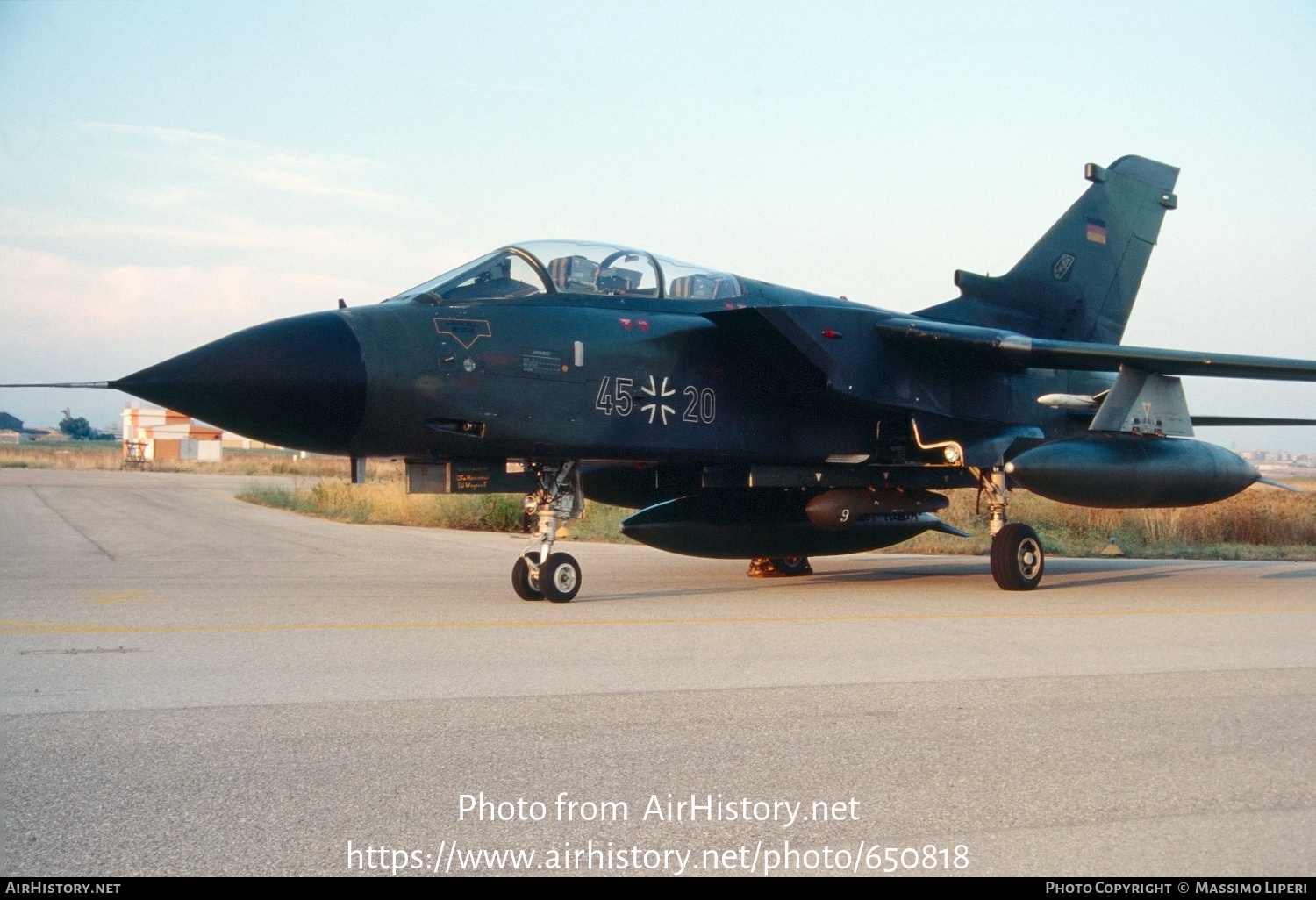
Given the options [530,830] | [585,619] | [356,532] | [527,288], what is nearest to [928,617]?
[585,619]

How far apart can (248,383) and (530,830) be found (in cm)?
563

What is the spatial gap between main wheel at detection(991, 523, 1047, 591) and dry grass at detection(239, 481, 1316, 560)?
675 centimetres

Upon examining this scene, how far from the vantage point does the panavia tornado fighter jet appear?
366 inches

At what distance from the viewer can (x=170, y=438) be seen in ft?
327

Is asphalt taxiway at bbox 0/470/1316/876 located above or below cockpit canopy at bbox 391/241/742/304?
below

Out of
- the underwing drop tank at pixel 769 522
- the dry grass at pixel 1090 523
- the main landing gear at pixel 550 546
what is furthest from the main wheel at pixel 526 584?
the dry grass at pixel 1090 523

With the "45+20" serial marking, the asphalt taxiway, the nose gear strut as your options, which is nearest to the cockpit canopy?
the "45+20" serial marking

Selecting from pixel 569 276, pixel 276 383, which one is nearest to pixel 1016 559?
pixel 569 276

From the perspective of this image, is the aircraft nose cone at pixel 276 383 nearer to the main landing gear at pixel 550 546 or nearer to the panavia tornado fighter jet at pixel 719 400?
the panavia tornado fighter jet at pixel 719 400

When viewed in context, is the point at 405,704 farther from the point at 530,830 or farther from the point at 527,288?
the point at 527,288

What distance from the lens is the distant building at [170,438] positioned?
89250mm

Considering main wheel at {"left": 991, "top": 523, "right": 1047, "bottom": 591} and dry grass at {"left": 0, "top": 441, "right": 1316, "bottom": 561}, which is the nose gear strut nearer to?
main wheel at {"left": 991, "top": 523, "right": 1047, "bottom": 591}

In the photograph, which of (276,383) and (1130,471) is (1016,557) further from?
(276,383)

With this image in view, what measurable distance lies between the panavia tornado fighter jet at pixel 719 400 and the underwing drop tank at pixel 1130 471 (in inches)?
1.2
